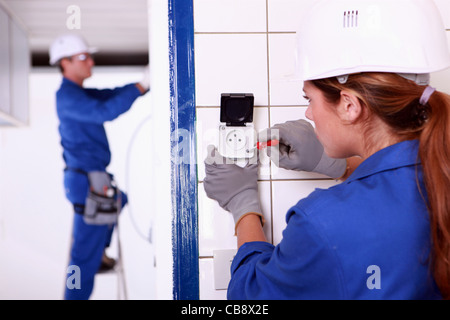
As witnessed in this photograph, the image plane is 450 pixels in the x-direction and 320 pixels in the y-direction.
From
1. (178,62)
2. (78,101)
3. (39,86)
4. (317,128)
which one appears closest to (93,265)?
(78,101)

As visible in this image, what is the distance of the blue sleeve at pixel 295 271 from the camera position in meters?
0.72

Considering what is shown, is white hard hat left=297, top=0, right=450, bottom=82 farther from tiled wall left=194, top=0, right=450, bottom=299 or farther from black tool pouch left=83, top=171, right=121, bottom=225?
black tool pouch left=83, top=171, right=121, bottom=225

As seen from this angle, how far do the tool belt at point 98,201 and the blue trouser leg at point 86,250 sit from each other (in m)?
0.04

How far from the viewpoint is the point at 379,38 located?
0.81 m

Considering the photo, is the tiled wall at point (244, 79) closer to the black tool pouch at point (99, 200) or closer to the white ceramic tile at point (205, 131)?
the white ceramic tile at point (205, 131)

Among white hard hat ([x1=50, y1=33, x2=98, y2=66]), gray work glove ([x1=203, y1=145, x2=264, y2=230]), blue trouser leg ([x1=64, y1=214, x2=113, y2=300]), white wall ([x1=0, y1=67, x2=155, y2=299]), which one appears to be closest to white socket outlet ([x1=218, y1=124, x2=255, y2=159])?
gray work glove ([x1=203, y1=145, x2=264, y2=230])

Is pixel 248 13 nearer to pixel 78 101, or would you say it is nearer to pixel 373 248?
pixel 373 248

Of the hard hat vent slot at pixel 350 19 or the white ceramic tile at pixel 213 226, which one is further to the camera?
the white ceramic tile at pixel 213 226

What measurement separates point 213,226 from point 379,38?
2.12ft

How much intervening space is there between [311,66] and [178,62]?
43 centimetres

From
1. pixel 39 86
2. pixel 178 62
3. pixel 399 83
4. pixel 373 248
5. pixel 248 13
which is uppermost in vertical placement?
pixel 39 86

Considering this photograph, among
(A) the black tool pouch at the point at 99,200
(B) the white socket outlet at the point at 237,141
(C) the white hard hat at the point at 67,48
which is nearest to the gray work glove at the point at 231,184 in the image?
(B) the white socket outlet at the point at 237,141

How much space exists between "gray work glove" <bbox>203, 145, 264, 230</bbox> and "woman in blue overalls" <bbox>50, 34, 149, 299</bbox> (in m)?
1.36
